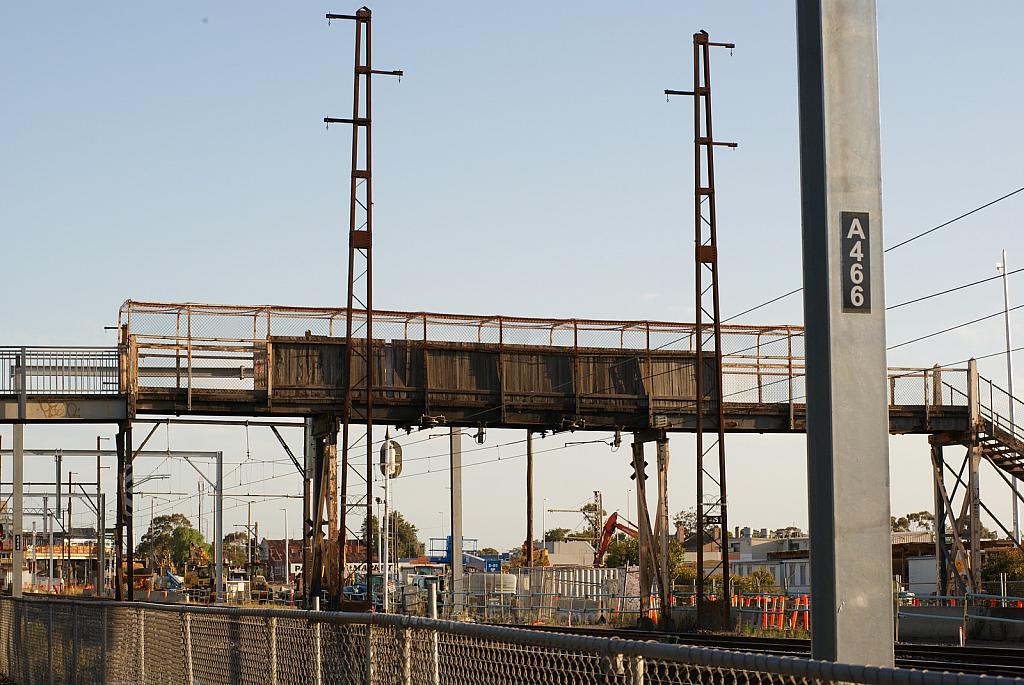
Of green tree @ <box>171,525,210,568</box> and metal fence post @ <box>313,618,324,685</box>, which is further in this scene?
green tree @ <box>171,525,210,568</box>

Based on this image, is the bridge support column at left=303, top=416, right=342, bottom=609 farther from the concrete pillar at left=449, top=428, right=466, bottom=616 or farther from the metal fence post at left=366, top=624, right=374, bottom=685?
the metal fence post at left=366, top=624, right=374, bottom=685

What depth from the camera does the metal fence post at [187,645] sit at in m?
11.6

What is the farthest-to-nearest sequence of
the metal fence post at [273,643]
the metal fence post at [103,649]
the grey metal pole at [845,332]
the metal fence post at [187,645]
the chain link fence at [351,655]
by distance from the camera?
the metal fence post at [103,649] < the metal fence post at [187,645] < the metal fence post at [273,643] < the grey metal pole at [845,332] < the chain link fence at [351,655]

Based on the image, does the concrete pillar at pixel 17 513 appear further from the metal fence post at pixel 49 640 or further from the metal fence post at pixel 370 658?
the metal fence post at pixel 370 658

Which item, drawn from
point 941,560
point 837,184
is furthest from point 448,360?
point 837,184

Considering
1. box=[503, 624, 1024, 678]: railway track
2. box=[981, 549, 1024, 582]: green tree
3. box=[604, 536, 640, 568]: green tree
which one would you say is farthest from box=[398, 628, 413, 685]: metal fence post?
box=[604, 536, 640, 568]: green tree

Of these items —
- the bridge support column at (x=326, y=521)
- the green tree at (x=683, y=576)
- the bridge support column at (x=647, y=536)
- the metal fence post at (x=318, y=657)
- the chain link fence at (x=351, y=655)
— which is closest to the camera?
the chain link fence at (x=351, y=655)

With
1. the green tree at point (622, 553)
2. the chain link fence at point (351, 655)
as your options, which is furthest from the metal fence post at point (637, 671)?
the green tree at point (622, 553)

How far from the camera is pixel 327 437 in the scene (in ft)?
125

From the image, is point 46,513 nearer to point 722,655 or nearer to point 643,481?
point 643,481

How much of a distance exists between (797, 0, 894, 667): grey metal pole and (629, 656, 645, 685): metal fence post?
769 mm

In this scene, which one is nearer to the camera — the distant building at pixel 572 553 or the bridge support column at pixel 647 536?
the bridge support column at pixel 647 536

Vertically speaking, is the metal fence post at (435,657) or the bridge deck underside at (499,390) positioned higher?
the bridge deck underside at (499,390)

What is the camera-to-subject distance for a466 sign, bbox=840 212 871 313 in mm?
5203
